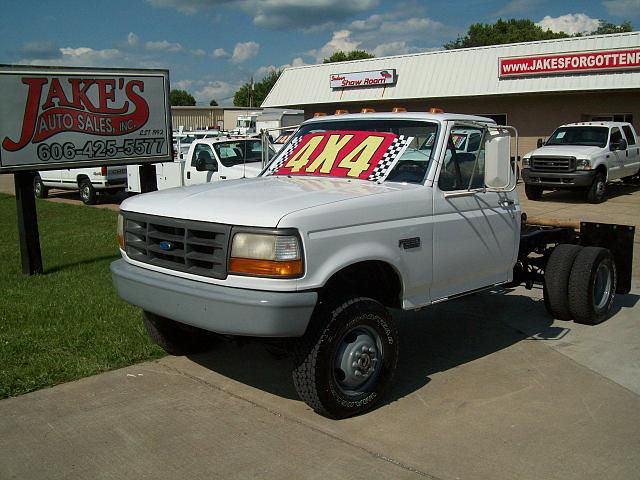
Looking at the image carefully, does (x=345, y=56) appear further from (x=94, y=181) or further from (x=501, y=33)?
(x=94, y=181)

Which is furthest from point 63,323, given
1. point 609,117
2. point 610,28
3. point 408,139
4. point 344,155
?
point 610,28

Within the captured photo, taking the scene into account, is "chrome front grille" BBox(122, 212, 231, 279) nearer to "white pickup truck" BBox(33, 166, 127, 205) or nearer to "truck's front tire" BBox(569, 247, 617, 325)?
"truck's front tire" BBox(569, 247, 617, 325)

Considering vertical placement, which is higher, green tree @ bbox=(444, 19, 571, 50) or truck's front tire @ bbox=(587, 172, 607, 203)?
green tree @ bbox=(444, 19, 571, 50)

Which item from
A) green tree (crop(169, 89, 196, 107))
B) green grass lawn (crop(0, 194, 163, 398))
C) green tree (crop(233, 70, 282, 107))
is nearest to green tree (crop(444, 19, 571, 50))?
green tree (crop(233, 70, 282, 107))

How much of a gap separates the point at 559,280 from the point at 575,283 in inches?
5.8

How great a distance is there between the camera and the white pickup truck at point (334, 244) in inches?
165

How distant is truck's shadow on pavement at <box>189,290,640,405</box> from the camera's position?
5.44 m

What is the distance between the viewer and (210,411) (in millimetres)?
4781

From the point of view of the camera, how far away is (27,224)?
A: 9.16 meters

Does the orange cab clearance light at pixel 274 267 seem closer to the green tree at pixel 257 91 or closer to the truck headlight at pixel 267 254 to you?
the truck headlight at pixel 267 254

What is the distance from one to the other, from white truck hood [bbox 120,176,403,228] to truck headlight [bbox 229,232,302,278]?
0.30 feet

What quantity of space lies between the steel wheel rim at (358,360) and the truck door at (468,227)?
2.35ft

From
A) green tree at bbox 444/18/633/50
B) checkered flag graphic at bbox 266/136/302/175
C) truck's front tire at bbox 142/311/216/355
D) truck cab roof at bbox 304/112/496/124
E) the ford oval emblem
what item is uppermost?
green tree at bbox 444/18/633/50

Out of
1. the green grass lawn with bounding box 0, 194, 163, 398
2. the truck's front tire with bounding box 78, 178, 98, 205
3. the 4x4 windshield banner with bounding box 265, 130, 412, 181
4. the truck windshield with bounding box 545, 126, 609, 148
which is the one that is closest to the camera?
the 4x4 windshield banner with bounding box 265, 130, 412, 181
